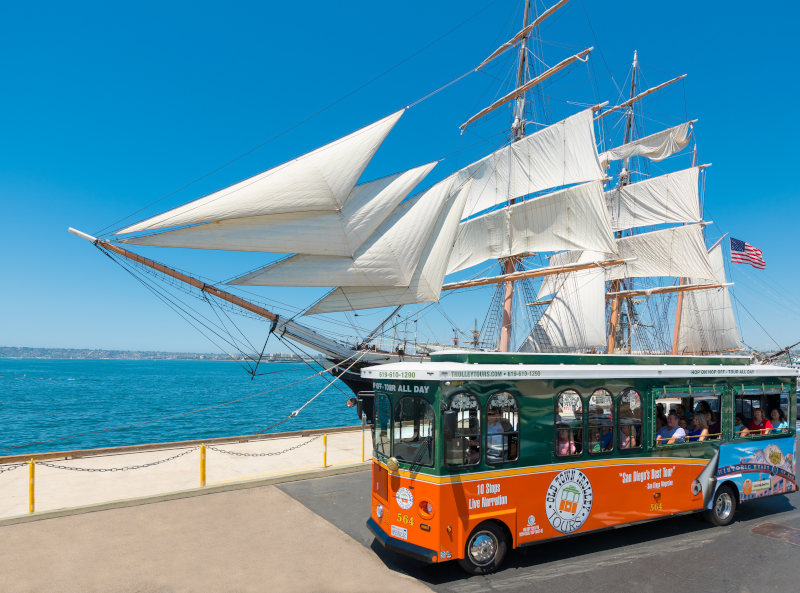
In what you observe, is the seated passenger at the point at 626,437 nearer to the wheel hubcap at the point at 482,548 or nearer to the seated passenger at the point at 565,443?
the seated passenger at the point at 565,443

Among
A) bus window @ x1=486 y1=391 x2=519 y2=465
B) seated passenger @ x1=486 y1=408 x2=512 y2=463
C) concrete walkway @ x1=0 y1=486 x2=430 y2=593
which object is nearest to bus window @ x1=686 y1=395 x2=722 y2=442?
bus window @ x1=486 y1=391 x2=519 y2=465

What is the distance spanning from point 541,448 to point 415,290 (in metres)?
13.1

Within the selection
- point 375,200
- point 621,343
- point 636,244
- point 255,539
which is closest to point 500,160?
point 375,200

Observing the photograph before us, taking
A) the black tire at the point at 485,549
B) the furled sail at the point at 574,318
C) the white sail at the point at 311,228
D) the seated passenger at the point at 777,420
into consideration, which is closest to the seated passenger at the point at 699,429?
the seated passenger at the point at 777,420

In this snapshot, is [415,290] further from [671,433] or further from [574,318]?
[574,318]

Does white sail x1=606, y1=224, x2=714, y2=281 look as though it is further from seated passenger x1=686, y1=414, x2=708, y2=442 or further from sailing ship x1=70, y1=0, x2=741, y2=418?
seated passenger x1=686, y1=414, x2=708, y2=442

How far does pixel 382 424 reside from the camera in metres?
7.30

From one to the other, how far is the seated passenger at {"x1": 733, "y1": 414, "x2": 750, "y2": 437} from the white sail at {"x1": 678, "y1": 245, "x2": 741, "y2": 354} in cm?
4332

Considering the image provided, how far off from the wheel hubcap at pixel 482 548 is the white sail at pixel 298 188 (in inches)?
442

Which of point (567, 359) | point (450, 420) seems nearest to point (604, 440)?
point (567, 359)

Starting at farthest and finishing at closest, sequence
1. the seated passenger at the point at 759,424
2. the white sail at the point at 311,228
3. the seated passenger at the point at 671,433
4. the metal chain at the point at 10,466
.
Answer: the white sail at the point at 311,228, the metal chain at the point at 10,466, the seated passenger at the point at 759,424, the seated passenger at the point at 671,433

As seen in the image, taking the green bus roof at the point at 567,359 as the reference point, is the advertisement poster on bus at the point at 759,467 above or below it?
below

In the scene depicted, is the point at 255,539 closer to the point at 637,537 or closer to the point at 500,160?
the point at 637,537

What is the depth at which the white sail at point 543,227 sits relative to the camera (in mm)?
27641
